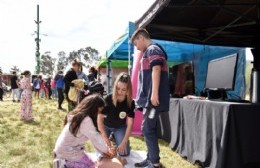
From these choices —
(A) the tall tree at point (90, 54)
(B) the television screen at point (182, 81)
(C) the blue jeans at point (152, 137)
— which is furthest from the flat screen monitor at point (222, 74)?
(A) the tall tree at point (90, 54)

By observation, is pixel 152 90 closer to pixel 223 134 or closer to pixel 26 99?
pixel 223 134

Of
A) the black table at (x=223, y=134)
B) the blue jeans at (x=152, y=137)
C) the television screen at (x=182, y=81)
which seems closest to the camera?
the black table at (x=223, y=134)

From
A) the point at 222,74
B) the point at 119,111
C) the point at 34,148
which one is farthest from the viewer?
the point at 34,148

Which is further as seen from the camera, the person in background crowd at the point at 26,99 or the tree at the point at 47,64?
the tree at the point at 47,64

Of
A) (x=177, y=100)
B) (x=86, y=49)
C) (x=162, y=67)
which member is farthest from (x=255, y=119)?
(x=86, y=49)

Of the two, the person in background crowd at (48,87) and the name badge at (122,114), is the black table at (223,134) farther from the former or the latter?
the person in background crowd at (48,87)

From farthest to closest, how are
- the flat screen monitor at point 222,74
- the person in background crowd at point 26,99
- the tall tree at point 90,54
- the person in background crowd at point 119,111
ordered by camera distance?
the tall tree at point 90,54, the person in background crowd at point 26,99, the person in background crowd at point 119,111, the flat screen monitor at point 222,74

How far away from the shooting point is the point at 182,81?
242 inches

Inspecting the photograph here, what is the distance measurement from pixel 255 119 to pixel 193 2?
8.02ft

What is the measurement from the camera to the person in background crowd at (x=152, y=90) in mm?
3435

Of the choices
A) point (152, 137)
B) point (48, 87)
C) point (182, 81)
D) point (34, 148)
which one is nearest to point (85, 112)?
point (152, 137)

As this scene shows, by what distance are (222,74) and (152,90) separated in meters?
1.07

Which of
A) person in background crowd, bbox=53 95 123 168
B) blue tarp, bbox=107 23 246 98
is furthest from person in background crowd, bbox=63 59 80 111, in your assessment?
person in background crowd, bbox=53 95 123 168

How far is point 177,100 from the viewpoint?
455 cm
